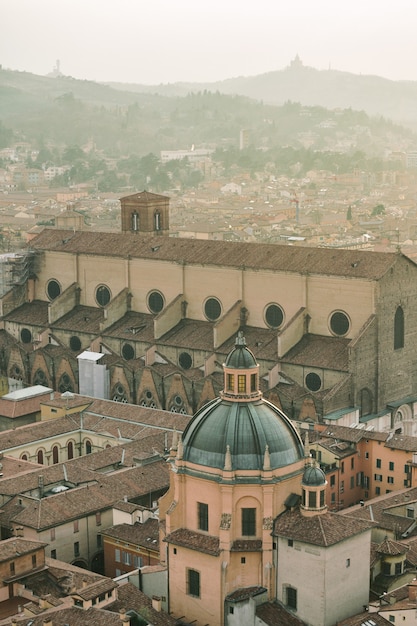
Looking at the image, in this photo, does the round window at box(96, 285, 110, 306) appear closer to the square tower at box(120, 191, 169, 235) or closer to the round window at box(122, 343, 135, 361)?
the round window at box(122, 343, 135, 361)

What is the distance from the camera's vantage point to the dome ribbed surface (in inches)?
1346

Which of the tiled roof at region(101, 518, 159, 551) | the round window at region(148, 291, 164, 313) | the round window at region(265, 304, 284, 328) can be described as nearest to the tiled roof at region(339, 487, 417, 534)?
the tiled roof at region(101, 518, 159, 551)

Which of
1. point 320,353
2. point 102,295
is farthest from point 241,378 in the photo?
point 102,295

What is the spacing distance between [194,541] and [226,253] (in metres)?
25.5

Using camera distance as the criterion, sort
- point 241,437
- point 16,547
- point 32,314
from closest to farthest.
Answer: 1. point 241,437
2. point 16,547
3. point 32,314

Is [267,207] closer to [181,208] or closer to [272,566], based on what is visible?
[181,208]

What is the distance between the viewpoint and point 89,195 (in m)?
173

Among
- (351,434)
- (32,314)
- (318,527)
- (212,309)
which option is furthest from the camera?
(32,314)

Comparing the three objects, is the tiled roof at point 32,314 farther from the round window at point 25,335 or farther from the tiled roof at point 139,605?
the tiled roof at point 139,605

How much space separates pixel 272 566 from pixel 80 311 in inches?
1243

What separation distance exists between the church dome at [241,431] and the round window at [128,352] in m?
24.5

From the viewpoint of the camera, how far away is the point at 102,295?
208ft

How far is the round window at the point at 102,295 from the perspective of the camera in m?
63.1

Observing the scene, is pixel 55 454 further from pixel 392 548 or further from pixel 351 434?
pixel 392 548
